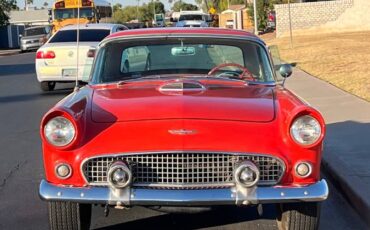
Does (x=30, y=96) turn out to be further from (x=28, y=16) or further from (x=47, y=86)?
(x=28, y=16)

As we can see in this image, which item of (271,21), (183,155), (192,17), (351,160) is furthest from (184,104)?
(271,21)

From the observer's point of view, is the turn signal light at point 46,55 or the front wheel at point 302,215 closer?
the front wheel at point 302,215

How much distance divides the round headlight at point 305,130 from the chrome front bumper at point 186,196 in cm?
35

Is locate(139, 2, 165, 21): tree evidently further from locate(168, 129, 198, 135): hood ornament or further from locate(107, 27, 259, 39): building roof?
locate(168, 129, 198, 135): hood ornament

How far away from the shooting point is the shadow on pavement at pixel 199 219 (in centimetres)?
543

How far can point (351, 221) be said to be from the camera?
223 inches

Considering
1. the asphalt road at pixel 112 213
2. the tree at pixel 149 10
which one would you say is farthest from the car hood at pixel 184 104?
the tree at pixel 149 10

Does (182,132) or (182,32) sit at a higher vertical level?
(182,32)

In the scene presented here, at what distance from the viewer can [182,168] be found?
14.1 feet

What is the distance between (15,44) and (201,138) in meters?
52.9

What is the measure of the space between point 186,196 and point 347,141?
4623 mm

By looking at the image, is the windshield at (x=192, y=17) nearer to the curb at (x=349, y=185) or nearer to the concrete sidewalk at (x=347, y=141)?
the concrete sidewalk at (x=347, y=141)

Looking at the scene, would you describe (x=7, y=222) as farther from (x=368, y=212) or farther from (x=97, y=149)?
(x=368, y=212)

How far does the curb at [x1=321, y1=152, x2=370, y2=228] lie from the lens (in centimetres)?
566
